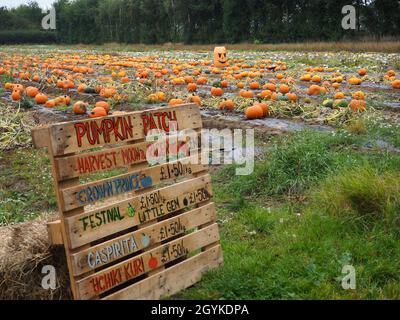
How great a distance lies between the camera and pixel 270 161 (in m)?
6.31

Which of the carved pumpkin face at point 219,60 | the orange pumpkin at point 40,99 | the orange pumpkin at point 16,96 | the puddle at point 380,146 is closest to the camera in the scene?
the puddle at point 380,146

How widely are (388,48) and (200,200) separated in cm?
2203

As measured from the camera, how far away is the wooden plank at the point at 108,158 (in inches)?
130

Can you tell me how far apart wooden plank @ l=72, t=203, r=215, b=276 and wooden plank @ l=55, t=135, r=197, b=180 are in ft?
1.56

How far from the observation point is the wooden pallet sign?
3318 mm

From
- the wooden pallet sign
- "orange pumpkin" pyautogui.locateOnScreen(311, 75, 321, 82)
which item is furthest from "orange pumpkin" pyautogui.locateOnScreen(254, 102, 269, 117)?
the wooden pallet sign

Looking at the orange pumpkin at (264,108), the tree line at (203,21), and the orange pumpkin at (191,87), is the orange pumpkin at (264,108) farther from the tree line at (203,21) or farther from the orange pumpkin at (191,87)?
the tree line at (203,21)

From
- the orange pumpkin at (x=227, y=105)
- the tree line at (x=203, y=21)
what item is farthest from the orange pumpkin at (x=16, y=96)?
the tree line at (x=203, y=21)

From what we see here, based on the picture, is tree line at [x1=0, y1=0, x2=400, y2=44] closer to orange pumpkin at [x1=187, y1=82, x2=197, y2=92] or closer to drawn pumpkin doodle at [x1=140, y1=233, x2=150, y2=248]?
orange pumpkin at [x1=187, y1=82, x2=197, y2=92]

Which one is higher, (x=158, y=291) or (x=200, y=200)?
(x=200, y=200)

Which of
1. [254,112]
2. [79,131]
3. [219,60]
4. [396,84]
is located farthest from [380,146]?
[219,60]
